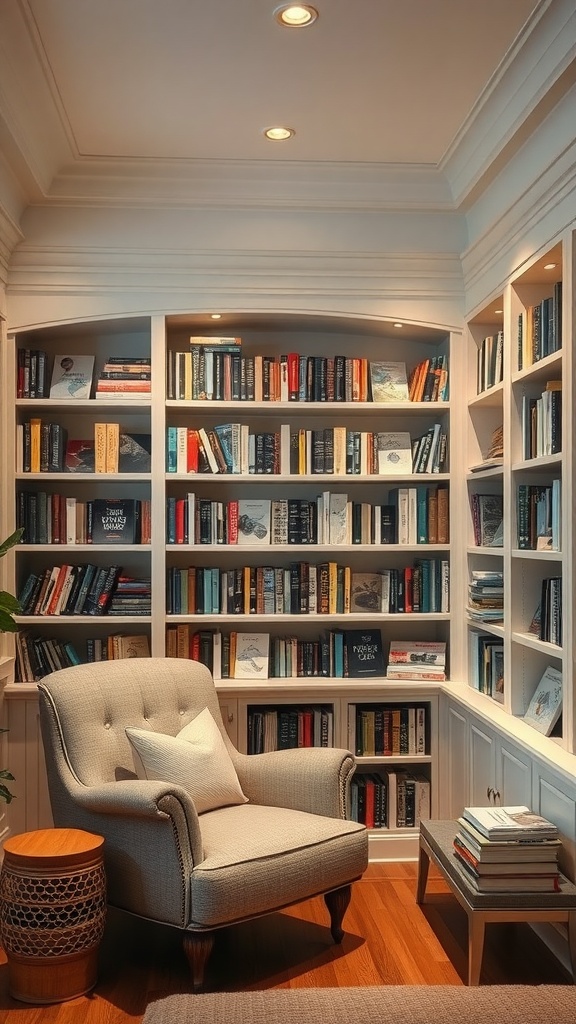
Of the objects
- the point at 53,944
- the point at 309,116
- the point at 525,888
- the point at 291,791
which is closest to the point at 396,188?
the point at 309,116

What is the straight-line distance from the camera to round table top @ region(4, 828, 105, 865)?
9.18 feet

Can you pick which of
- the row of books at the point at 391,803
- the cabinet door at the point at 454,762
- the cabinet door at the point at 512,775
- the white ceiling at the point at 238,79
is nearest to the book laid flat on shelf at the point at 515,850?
the cabinet door at the point at 512,775

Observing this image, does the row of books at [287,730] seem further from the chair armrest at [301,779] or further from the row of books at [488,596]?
the row of books at [488,596]

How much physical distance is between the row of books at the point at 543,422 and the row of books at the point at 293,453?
81cm

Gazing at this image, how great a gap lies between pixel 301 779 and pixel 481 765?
735 mm

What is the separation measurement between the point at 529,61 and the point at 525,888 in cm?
253

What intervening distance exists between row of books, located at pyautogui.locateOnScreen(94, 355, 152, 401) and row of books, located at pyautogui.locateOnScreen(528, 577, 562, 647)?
191 cm

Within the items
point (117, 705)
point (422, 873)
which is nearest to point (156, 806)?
point (117, 705)

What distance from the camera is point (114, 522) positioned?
4129 millimetres

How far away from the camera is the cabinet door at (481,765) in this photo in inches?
136

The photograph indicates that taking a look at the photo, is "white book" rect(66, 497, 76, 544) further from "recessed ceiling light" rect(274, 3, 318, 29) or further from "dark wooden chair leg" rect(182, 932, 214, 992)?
"recessed ceiling light" rect(274, 3, 318, 29)

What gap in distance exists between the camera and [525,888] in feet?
9.12

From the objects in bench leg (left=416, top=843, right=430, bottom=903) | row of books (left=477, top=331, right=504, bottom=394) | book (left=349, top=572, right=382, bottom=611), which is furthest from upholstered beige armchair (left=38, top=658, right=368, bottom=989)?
row of books (left=477, top=331, right=504, bottom=394)

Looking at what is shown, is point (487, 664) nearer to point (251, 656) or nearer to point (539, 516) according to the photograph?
point (539, 516)
